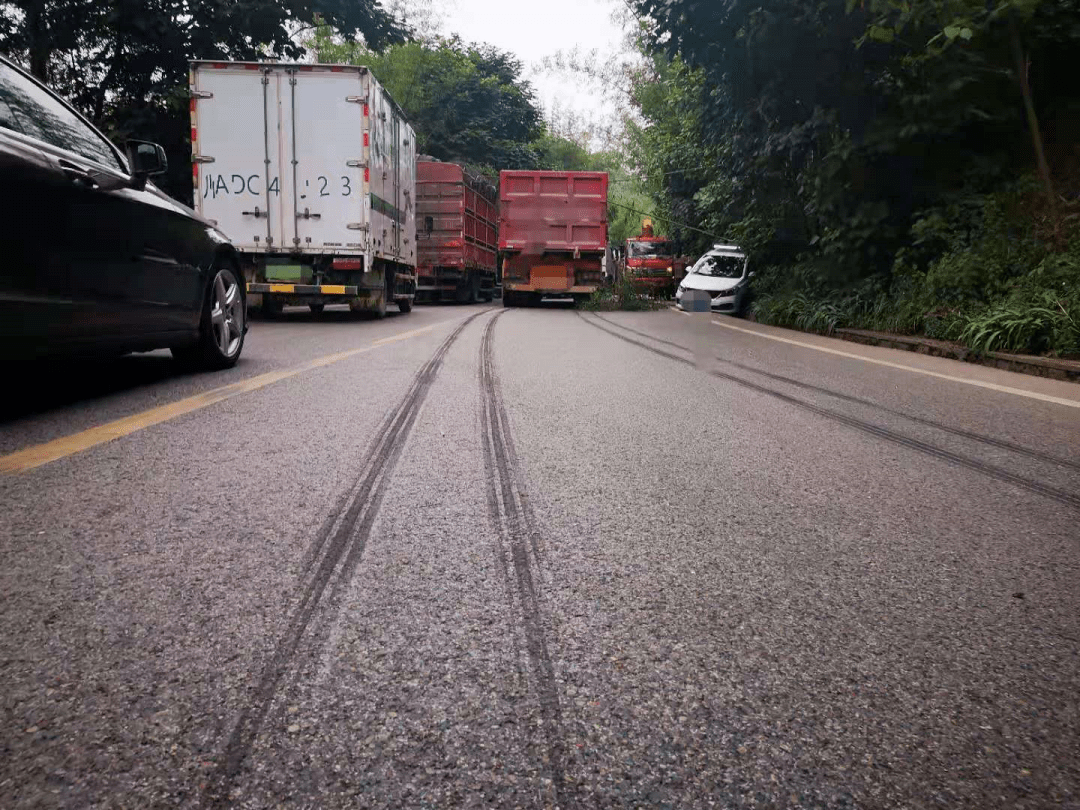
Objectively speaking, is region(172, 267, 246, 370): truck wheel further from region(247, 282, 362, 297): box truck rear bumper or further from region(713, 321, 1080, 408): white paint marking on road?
region(247, 282, 362, 297): box truck rear bumper

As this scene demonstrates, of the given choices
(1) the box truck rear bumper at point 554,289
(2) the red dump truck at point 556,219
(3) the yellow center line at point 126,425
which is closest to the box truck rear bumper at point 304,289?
(3) the yellow center line at point 126,425

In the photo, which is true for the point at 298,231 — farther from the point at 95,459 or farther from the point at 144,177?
the point at 95,459

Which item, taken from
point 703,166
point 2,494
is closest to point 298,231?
point 2,494

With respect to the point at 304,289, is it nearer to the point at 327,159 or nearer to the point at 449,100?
the point at 327,159

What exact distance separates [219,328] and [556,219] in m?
15.5

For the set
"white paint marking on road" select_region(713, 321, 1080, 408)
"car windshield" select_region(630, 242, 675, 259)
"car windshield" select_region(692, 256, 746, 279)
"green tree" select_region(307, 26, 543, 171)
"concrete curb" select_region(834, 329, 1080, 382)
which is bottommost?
"white paint marking on road" select_region(713, 321, 1080, 408)

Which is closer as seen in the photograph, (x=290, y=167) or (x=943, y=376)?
(x=943, y=376)

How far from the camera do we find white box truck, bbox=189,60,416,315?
12.8 m

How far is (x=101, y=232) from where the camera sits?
4.91 meters

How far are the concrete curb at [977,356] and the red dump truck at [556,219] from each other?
929cm

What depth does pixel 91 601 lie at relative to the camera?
2068mm

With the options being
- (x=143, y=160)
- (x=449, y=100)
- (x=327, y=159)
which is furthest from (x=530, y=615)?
(x=449, y=100)

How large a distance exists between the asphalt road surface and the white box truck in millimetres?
8838

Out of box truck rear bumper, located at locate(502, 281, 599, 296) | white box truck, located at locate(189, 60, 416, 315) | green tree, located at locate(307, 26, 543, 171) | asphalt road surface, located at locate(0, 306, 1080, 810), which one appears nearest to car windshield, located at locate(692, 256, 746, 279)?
box truck rear bumper, located at locate(502, 281, 599, 296)
